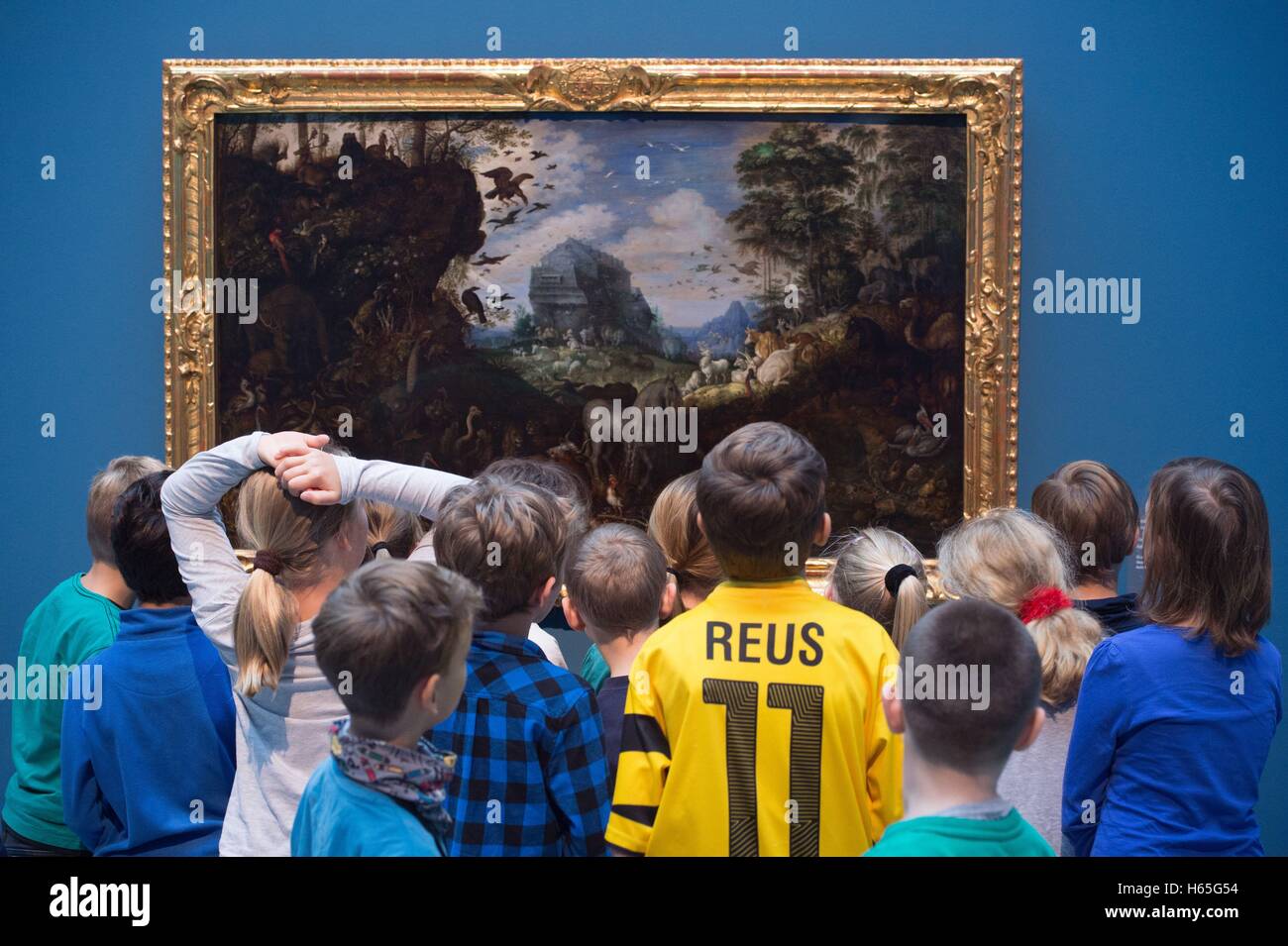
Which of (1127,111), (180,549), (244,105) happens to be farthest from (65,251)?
(1127,111)

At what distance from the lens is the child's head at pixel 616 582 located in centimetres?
289

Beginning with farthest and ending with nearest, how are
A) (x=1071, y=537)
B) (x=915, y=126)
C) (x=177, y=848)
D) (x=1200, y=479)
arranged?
(x=915, y=126) < (x=1071, y=537) < (x=177, y=848) < (x=1200, y=479)

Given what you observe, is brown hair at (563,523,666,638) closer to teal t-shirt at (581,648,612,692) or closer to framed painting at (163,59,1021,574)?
teal t-shirt at (581,648,612,692)

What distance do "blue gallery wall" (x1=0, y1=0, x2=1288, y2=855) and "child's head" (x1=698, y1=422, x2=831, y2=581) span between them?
3.95 meters

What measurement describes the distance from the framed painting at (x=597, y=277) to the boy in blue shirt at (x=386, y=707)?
158 inches

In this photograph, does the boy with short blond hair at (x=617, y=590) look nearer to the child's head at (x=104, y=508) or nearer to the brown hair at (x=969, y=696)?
the brown hair at (x=969, y=696)

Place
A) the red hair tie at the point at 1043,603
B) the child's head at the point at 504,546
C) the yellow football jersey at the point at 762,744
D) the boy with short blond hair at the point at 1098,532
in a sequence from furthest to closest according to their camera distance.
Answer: the boy with short blond hair at the point at 1098,532
the red hair tie at the point at 1043,603
the child's head at the point at 504,546
the yellow football jersey at the point at 762,744

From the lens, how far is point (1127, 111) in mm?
5996

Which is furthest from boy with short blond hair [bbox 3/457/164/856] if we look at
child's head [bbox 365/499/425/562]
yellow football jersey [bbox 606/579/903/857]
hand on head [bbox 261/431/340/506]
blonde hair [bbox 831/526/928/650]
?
blonde hair [bbox 831/526/928/650]

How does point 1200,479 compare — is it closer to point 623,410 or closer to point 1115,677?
point 1115,677

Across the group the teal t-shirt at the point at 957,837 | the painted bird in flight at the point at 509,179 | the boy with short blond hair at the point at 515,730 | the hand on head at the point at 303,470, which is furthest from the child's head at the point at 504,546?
the painted bird in flight at the point at 509,179

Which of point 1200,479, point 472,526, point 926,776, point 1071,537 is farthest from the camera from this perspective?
point 1071,537

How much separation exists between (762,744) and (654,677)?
0.26 metres

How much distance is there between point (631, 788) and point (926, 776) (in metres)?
0.70
